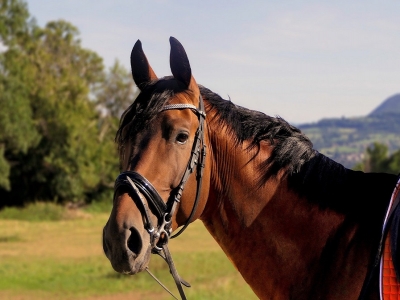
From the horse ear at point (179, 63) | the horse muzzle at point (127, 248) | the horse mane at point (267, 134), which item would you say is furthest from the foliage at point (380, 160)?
the horse muzzle at point (127, 248)

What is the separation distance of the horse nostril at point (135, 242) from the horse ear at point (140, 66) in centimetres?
100

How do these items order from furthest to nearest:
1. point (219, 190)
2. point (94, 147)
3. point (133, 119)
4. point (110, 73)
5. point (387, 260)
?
point (110, 73), point (94, 147), point (219, 190), point (133, 119), point (387, 260)

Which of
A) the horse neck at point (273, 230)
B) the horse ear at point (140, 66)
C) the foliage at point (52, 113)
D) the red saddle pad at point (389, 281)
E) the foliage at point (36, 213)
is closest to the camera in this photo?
the red saddle pad at point (389, 281)

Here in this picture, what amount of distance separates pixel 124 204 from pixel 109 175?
46.2 meters

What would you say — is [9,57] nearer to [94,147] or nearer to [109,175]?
[94,147]

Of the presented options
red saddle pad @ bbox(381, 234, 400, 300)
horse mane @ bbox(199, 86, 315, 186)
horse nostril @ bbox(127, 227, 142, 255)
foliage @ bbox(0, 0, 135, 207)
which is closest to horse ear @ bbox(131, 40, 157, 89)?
horse mane @ bbox(199, 86, 315, 186)

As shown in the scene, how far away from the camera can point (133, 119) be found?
10.6 feet

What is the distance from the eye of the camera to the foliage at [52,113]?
37.2 m

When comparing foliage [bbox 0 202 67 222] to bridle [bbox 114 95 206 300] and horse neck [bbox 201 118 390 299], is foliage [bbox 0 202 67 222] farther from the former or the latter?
bridle [bbox 114 95 206 300]

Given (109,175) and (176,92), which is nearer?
(176,92)

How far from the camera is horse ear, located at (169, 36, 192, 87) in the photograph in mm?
3287

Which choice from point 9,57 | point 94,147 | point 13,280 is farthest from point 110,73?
point 13,280

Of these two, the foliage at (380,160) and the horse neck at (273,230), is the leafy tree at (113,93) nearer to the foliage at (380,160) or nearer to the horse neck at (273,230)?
the foliage at (380,160)

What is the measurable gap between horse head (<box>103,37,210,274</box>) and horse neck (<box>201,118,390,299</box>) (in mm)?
156
